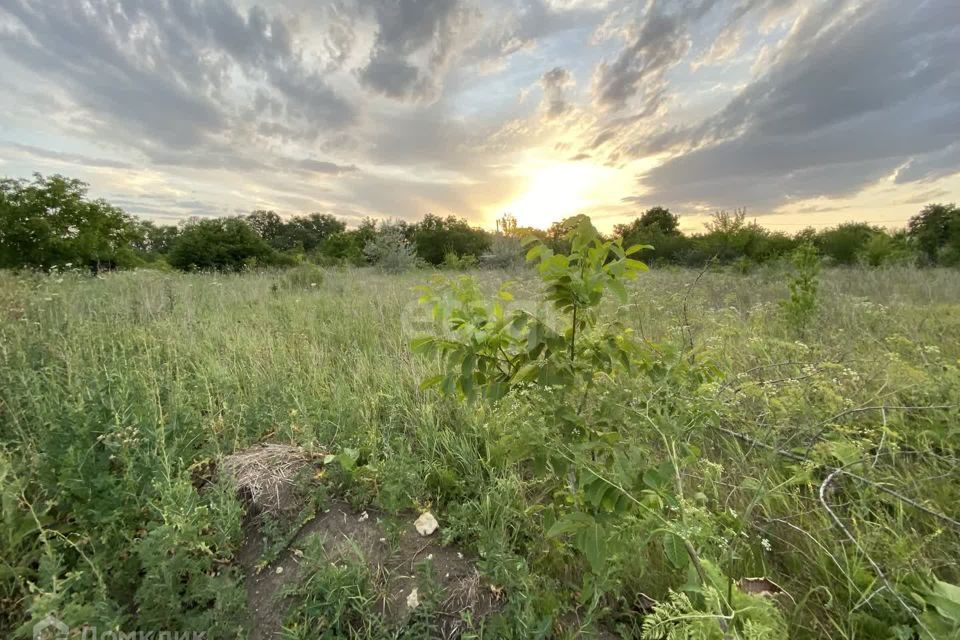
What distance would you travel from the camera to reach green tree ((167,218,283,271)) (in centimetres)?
2877

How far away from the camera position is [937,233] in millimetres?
19375

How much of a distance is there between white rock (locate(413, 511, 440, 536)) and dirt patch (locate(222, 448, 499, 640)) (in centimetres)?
2

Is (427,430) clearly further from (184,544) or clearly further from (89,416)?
(89,416)

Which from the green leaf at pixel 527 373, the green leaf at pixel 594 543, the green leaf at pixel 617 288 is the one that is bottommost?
the green leaf at pixel 594 543

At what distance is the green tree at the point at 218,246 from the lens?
1133 inches

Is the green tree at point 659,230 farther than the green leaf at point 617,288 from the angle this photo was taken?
Yes

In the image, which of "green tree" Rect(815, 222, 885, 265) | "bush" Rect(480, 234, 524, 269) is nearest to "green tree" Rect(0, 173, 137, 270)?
"bush" Rect(480, 234, 524, 269)

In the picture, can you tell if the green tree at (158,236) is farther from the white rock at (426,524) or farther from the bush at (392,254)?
the white rock at (426,524)

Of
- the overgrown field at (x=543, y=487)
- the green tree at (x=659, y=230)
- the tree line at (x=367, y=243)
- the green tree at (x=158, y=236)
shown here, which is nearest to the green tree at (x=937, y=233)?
the tree line at (x=367, y=243)

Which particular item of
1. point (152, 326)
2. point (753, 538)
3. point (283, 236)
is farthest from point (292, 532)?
point (283, 236)

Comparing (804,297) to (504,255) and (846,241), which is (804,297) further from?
(846,241)

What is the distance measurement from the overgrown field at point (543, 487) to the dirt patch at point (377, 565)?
0.08m

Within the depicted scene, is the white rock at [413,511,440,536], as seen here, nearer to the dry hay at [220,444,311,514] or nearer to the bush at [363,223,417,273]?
the dry hay at [220,444,311,514]

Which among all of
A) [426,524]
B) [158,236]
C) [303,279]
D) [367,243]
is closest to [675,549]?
[426,524]
